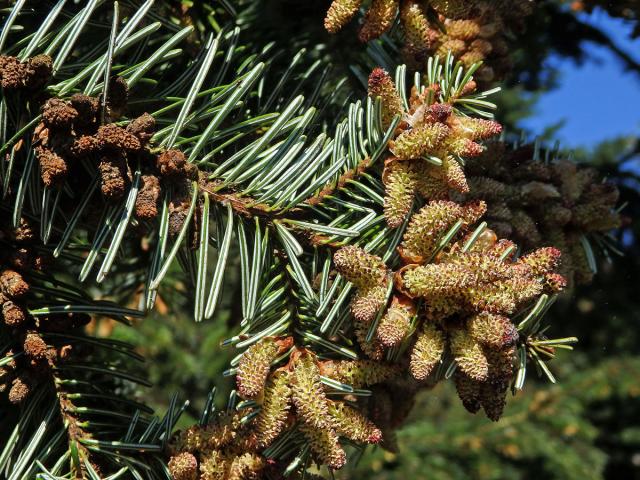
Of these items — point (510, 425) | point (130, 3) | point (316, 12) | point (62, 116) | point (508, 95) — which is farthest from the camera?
point (510, 425)

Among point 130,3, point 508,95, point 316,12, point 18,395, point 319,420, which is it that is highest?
point 508,95

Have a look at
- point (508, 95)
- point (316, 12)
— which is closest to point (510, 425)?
point (508, 95)

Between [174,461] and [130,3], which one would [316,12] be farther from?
[174,461]

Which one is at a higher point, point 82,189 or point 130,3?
point 130,3

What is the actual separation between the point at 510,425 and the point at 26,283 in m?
2.18

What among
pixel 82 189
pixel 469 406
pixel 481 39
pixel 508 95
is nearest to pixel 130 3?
pixel 82 189

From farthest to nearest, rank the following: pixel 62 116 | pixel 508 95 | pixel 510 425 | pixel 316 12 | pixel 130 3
→ pixel 510 425, pixel 508 95, pixel 316 12, pixel 130 3, pixel 62 116

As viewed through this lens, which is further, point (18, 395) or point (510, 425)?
point (510, 425)

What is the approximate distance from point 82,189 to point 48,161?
0.07 meters

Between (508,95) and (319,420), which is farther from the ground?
(508,95)

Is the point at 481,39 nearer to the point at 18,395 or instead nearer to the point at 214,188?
the point at 214,188

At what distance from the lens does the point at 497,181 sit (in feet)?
2.52

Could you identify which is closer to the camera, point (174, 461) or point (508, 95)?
point (174, 461)

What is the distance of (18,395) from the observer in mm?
636
